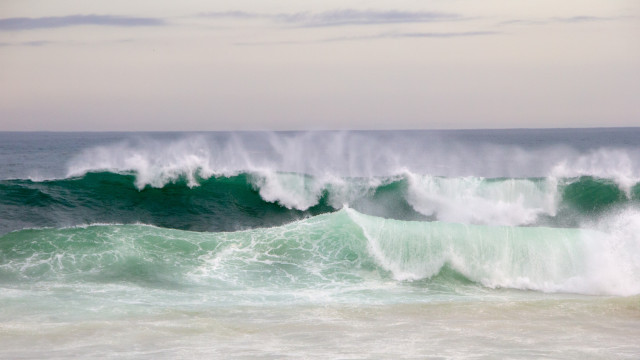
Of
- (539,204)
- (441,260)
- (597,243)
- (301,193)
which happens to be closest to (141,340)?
(441,260)

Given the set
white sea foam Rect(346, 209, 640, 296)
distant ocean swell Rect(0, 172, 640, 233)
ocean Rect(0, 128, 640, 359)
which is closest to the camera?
ocean Rect(0, 128, 640, 359)

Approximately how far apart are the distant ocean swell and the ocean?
0.06 m

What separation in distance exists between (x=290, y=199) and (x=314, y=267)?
8209 mm

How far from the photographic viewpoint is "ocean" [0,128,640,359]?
8.88 metres

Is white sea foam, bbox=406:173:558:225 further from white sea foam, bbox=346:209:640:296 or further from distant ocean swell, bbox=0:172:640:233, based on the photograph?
white sea foam, bbox=346:209:640:296

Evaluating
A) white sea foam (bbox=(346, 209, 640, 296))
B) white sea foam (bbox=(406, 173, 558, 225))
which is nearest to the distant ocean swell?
white sea foam (bbox=(406, 173, 558, 225))

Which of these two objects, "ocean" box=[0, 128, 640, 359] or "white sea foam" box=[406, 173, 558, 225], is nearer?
"ocean" box=[0, 128, 640, 359]

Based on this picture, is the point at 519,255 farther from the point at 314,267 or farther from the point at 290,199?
the point at 290,199

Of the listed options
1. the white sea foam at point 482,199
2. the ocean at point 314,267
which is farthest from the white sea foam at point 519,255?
the white sea foam at point 482,199

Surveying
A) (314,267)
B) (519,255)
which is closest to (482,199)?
(519,255)

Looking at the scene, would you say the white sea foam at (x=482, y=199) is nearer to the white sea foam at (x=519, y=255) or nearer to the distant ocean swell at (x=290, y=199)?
the distant ocean swell at (x=290, y=199)

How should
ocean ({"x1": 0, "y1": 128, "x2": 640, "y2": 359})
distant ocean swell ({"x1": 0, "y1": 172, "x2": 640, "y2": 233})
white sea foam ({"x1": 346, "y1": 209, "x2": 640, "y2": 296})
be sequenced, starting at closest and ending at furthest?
ocean ({"x1": 0, "y1": 128, "x2": 640, "y2": 359}) < white sea foam ({"x1": 346, "y1": 209, "x2": 640, "y2": 296}) < distant ocean swell ({"x1": 0, "y1": 172, "x2": 640, "y2": 233})

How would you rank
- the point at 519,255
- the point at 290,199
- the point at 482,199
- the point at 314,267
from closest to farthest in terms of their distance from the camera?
the point at 519,255 < the point at 314,267 < the point at 482,199 < the point at 290,199

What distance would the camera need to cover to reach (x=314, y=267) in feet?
46.6
